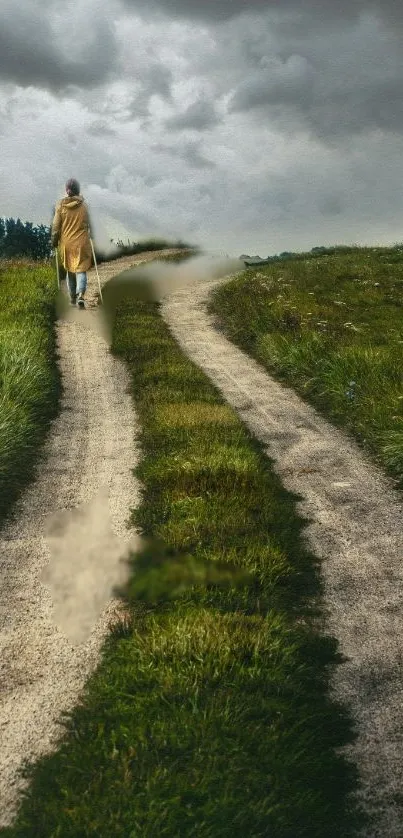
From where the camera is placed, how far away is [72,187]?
63.7 ft

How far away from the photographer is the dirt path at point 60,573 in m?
4.19

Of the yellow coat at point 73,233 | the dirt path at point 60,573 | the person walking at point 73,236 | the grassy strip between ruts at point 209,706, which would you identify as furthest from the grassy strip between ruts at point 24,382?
the grassy strip between ruts at point 209,706

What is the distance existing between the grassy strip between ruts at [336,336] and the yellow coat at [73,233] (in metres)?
3.68

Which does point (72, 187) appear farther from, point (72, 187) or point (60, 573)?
point (60, 573)

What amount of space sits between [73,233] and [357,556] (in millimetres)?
15459

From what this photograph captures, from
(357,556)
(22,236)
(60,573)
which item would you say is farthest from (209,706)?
(22,236)

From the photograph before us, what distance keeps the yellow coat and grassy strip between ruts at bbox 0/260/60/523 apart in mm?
1142

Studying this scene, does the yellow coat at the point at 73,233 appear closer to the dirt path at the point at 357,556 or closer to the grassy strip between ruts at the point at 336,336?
the grassy strip between ruts at the point at 336,336

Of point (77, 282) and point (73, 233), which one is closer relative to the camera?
point (77, 282)

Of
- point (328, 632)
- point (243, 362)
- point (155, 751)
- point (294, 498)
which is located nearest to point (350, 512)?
point (294, 498)

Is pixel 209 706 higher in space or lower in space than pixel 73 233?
lower

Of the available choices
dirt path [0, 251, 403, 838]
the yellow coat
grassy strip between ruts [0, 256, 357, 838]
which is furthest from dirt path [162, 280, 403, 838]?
the yellow coat

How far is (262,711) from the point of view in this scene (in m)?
3.95

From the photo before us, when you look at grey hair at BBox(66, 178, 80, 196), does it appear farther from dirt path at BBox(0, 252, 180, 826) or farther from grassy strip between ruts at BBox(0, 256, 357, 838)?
grassy strip between ruts at BBox(0, 256, 357, 838)
